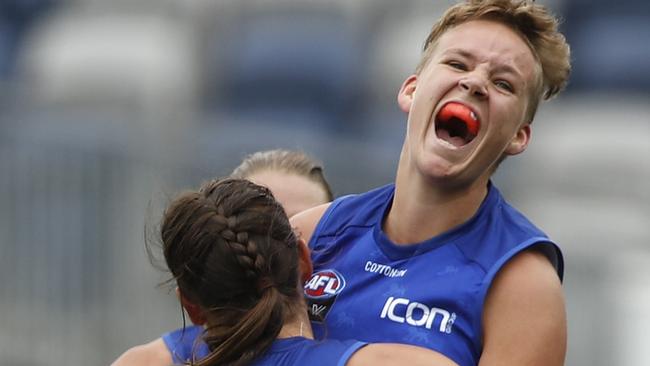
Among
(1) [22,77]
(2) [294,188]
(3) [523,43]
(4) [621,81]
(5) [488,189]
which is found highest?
(3) [523,43]

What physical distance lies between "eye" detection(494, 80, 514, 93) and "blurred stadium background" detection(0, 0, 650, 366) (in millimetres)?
1485

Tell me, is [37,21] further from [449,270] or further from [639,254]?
[449,270]

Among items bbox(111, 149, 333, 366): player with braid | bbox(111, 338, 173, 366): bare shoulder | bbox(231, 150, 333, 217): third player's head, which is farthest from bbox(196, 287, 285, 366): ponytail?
bbox(231, 150, 333, 217): third player's head

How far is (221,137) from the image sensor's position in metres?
7.58

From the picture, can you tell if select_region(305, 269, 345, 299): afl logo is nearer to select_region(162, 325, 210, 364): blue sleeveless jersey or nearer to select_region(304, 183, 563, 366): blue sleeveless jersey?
select_region(304, 183, 563, 366): blue sleeveless jersey

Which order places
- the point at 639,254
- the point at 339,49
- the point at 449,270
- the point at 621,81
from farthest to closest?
the point at 339,49, the point at 621,81, the point at 639,254, the point at 449,270

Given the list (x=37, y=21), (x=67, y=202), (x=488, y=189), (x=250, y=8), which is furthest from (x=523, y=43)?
(x=37, y=21)

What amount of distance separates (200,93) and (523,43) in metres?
6.98

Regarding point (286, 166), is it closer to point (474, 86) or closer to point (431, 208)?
point (431, 208)

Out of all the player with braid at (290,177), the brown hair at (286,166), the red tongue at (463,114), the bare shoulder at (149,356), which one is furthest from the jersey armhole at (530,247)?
the brown hair at (286,166)

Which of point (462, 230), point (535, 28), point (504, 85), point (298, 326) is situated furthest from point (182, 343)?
point (535, 28)

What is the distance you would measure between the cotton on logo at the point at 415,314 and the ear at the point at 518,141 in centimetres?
38

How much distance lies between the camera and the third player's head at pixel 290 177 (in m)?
3.57

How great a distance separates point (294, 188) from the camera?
11.8 feet
